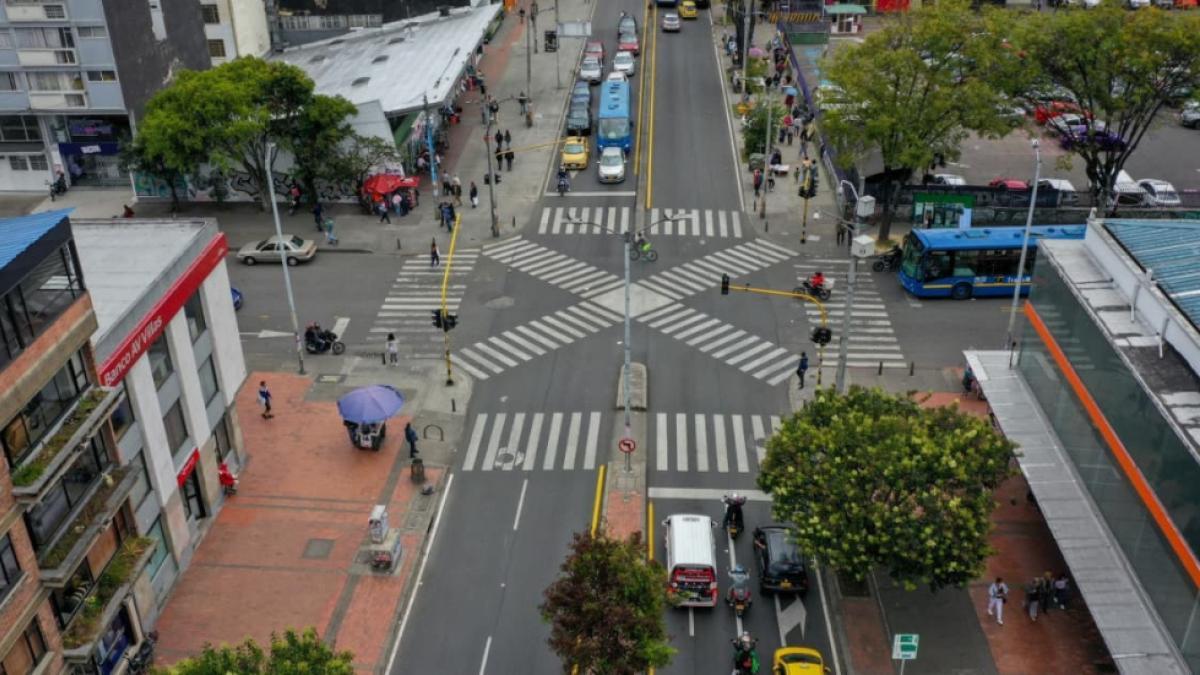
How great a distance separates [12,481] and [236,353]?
53.5ft

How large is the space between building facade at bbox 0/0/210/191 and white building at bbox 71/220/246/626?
3077cm

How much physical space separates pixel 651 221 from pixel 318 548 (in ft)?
119

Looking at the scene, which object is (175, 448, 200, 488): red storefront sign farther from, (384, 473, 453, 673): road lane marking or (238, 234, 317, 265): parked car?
(238, 234, 317, 265): parked car

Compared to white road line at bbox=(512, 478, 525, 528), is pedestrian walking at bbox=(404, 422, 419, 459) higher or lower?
higher

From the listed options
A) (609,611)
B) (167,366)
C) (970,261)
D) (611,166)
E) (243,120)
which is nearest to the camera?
(609,611)

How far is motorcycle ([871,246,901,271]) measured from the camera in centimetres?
6262

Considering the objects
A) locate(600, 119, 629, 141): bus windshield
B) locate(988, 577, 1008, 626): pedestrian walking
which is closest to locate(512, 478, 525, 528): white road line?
locate(988, 577, 1008, 626): pedestrian walking

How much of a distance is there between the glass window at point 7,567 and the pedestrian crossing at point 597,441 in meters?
19.4

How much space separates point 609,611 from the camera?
3017 cm

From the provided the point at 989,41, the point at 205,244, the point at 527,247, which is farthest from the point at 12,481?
the point at 989,41

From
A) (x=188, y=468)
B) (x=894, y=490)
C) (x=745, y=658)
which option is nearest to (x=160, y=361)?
(x=188, y=468)

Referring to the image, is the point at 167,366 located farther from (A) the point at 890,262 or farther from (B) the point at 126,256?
(A) the point at 890,262

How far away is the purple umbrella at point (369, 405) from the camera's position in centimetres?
4512

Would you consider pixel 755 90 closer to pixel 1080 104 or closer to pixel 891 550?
pixel 1080 104
